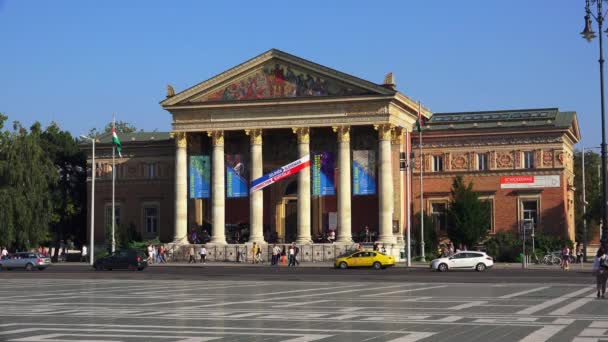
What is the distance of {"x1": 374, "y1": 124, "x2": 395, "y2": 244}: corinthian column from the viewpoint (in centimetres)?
7606

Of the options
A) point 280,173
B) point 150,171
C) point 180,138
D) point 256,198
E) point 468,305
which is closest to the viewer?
point 468,305

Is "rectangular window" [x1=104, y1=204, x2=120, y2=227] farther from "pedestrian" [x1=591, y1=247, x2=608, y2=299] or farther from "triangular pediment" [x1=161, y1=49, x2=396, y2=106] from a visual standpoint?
"pedestrian" [x1=591, y1=247, x2=608, y2=299]

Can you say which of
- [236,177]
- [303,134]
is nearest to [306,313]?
[303,134]

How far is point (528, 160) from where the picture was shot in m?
80.6

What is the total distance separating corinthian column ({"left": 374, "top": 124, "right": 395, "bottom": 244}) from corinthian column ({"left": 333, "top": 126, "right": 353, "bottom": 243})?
8.77 ft

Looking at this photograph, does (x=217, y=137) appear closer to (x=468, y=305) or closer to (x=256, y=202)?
(x=256, y=202)

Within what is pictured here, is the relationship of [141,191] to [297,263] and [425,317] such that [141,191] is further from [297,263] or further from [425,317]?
[425,317]

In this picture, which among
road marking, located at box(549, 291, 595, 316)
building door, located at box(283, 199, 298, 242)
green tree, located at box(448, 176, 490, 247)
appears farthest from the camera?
building door, located at box(283, 199, 298, 242)

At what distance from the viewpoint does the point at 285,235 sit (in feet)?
279

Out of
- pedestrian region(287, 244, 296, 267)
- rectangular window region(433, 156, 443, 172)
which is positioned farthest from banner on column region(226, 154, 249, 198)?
rectangular window region(433, 156, 443, 172)

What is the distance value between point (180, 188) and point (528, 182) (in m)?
29.3

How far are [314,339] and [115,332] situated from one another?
4.37m

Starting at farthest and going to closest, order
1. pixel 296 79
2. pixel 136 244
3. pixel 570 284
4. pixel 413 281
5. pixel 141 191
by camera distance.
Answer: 1. pixel 141 191
2. pixel 136 244
3. pixel 296 79
4. pixel 413 281
5. pixel 570 284

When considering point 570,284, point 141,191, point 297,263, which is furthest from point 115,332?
point 141,191
